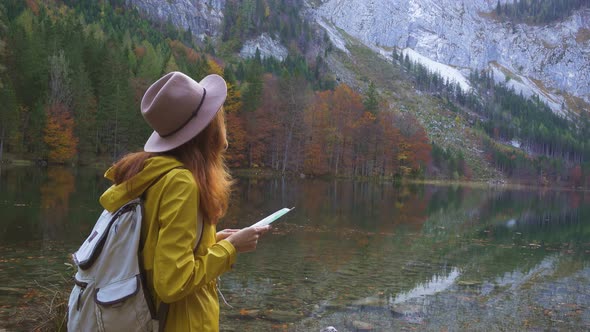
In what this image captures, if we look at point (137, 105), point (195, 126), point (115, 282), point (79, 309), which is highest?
point (137, 105)

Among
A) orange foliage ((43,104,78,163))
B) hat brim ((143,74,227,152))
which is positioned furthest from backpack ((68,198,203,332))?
orange foliage ((43,104,78,163))

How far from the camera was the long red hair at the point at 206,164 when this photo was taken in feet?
8.23

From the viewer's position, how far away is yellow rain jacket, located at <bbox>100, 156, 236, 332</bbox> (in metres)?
2.35

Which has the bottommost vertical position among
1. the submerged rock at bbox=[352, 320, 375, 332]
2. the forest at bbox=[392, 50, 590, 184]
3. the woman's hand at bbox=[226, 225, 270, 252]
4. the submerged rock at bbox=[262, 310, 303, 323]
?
the submerged rock at bbox=[352, 320, 375, 332]

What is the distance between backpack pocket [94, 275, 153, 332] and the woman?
0.34 ft

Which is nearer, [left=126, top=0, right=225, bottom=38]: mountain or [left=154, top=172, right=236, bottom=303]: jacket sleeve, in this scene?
[left=154, top=172, right=236, bottom=303]: jacket sleeve

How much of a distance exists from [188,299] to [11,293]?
24.3 feet

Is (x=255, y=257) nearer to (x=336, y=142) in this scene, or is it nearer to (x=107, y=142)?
(x=107, y=142)

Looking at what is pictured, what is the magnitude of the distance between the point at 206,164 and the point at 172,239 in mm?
483

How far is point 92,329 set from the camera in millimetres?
2336

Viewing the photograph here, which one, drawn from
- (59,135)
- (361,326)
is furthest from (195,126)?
(59,135)

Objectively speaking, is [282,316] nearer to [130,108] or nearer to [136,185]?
[136,185]

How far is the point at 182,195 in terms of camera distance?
2.38 m

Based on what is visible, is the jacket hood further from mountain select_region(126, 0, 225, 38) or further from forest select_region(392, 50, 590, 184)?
forest select_region(392, 50, 590, 184)
